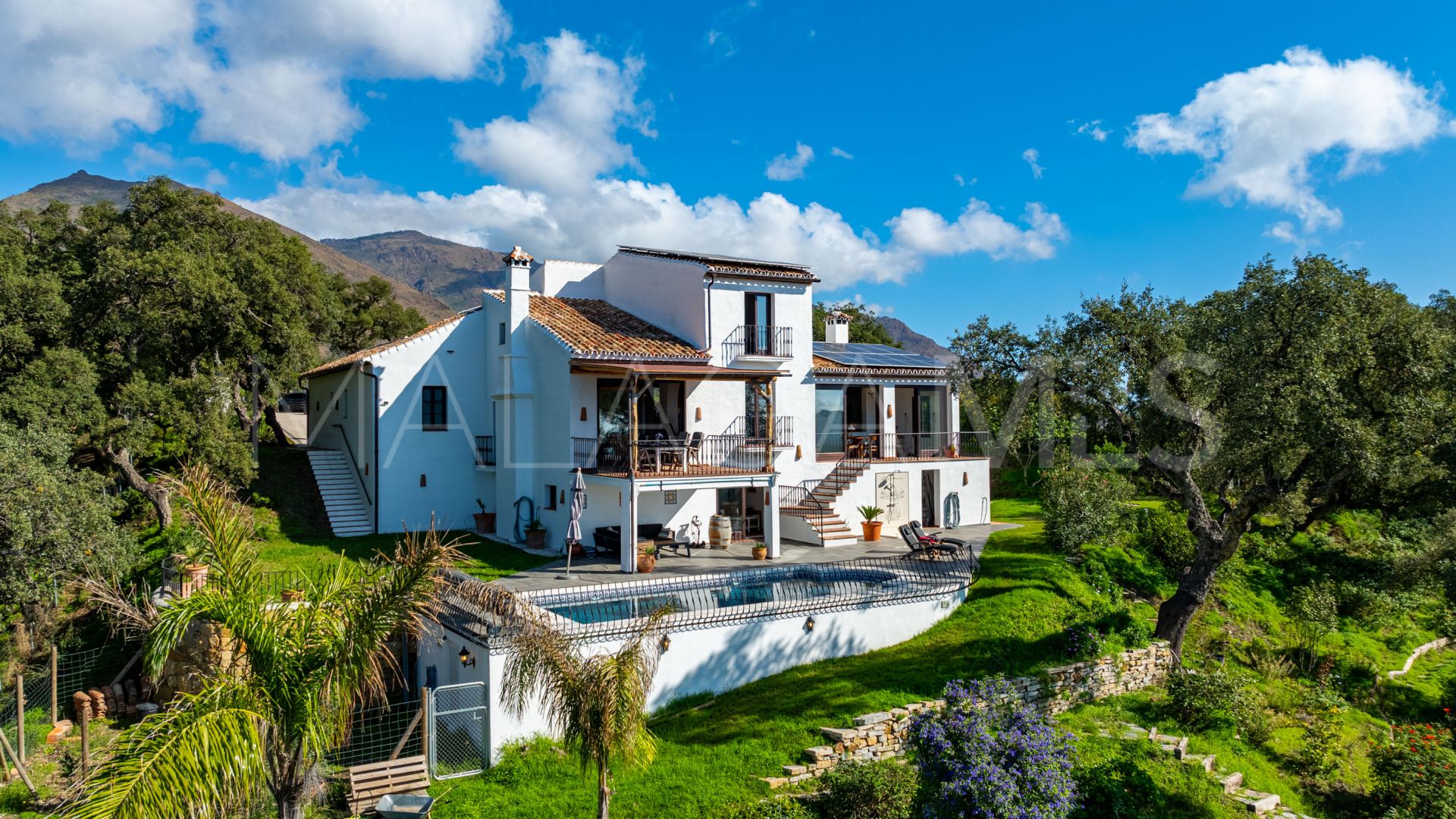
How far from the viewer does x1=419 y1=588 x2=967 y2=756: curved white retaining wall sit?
39.9ft

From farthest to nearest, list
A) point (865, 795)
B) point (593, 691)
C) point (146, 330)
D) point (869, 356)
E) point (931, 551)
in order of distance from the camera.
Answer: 1. point (869, 356)
2. point (146, 330)
3. point (931, 551)
4. point (865, 795)
5. point (593, 691)

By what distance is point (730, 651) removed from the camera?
1427cm

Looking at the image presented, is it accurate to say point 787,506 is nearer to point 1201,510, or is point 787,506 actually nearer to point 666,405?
point 666,405

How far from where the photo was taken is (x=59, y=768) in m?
12.7

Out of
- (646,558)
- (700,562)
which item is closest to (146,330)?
(646,558)

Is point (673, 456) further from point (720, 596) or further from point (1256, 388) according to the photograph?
point (1256, 388)

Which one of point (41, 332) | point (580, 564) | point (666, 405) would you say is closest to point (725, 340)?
point (666, 405)

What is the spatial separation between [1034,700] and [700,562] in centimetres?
835

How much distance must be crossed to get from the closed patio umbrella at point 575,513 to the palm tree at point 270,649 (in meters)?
11.4

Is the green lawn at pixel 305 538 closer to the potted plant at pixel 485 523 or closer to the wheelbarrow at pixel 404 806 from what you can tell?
the potted plant at pixel 485 523

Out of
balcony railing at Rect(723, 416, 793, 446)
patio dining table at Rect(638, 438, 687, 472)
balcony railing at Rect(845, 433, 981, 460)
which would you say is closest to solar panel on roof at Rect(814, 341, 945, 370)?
balcony railing at Rect(845, 433, 981, 460)

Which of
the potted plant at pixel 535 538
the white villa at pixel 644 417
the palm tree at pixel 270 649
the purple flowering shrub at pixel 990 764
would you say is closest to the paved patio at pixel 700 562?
the white villa at pixel 644 417

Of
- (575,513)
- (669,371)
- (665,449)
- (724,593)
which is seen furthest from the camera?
(669,371)

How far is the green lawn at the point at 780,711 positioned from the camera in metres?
10.4
